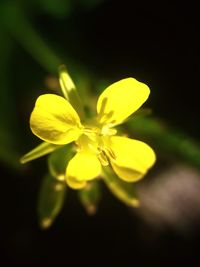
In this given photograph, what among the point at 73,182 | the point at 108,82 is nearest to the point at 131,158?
the point at 73,182

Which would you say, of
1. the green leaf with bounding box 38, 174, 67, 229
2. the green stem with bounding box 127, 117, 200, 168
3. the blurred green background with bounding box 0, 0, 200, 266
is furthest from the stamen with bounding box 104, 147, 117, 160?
the blurred green background with bounding box 0, 0, 200, 266

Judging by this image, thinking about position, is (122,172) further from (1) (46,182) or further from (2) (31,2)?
(2) (31,2)

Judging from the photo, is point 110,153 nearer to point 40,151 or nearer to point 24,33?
point 40,151

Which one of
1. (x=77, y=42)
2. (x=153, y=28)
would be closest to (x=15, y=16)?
(x=77, y=42)

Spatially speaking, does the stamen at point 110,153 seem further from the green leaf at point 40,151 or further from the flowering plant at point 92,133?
the green leaf at point 40,151

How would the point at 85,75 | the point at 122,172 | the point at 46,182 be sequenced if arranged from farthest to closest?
1. the point at 85,75
2. the point at 46,182
3. the point at 122,172

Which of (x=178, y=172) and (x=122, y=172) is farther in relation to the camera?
(x=178, y=172)
